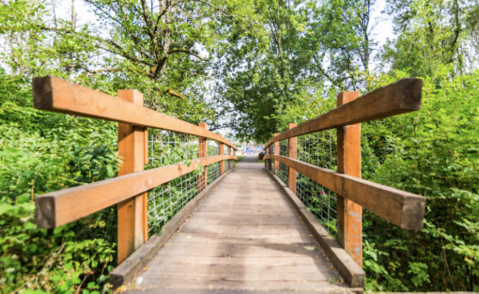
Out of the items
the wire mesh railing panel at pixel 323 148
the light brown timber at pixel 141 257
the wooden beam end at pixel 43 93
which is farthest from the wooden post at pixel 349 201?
the wooden beam end at pixel 43 93

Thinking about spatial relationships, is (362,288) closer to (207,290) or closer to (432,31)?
(207,290)

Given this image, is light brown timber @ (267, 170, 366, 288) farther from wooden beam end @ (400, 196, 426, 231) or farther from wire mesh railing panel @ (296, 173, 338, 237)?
wooden beam end @ (400, 196, 426, 231)

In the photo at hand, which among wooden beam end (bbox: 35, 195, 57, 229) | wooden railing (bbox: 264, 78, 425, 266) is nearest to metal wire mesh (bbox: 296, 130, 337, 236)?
wooden railing (bbox: 264, 78, 425, 266)

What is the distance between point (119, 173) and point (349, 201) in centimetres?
178

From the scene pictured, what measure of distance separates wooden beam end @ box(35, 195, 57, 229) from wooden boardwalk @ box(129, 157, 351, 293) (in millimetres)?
765

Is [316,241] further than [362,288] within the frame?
Yes

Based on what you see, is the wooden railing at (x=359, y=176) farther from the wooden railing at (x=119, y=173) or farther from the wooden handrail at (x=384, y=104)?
the wooden railing at (x=119, y=173)

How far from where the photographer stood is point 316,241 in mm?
2098

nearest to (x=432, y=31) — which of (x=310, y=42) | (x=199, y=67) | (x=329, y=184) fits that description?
(x=310, y=42)

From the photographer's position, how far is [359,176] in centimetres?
174

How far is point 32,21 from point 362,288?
719cm

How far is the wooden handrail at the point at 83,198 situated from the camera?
0.97m

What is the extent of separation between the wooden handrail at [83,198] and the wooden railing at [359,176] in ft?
5.11

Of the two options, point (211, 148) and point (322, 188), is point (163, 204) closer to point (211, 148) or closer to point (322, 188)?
point (322, 188)
